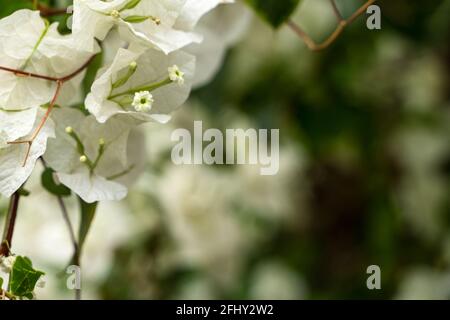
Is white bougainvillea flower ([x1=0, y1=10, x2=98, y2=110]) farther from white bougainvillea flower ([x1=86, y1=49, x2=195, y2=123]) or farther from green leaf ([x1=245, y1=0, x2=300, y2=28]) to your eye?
green leaf ([x1=245, y1=0, x2=300, y2=28])

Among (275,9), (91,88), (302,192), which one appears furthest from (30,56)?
(302,192)

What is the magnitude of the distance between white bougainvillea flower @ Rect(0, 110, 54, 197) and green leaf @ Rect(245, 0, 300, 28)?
210 millimetres

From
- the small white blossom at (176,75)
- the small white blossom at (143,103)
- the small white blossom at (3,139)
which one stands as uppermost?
the small white blossom at (176,75)

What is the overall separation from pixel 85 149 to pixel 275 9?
0.19m

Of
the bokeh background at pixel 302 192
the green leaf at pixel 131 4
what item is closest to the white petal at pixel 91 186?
the green leaf at pixel 131 4

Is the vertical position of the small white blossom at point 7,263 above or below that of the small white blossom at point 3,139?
below

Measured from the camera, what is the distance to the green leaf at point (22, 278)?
465mm

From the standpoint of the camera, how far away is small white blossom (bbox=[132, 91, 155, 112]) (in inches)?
18.9

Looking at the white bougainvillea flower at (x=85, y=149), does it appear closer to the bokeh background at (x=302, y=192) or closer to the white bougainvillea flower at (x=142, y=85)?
the white bougainvillea flower at (x=142, y=85)

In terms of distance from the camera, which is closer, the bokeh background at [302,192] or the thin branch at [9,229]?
the thin branch at [9,229]

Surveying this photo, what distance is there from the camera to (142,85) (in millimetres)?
499
